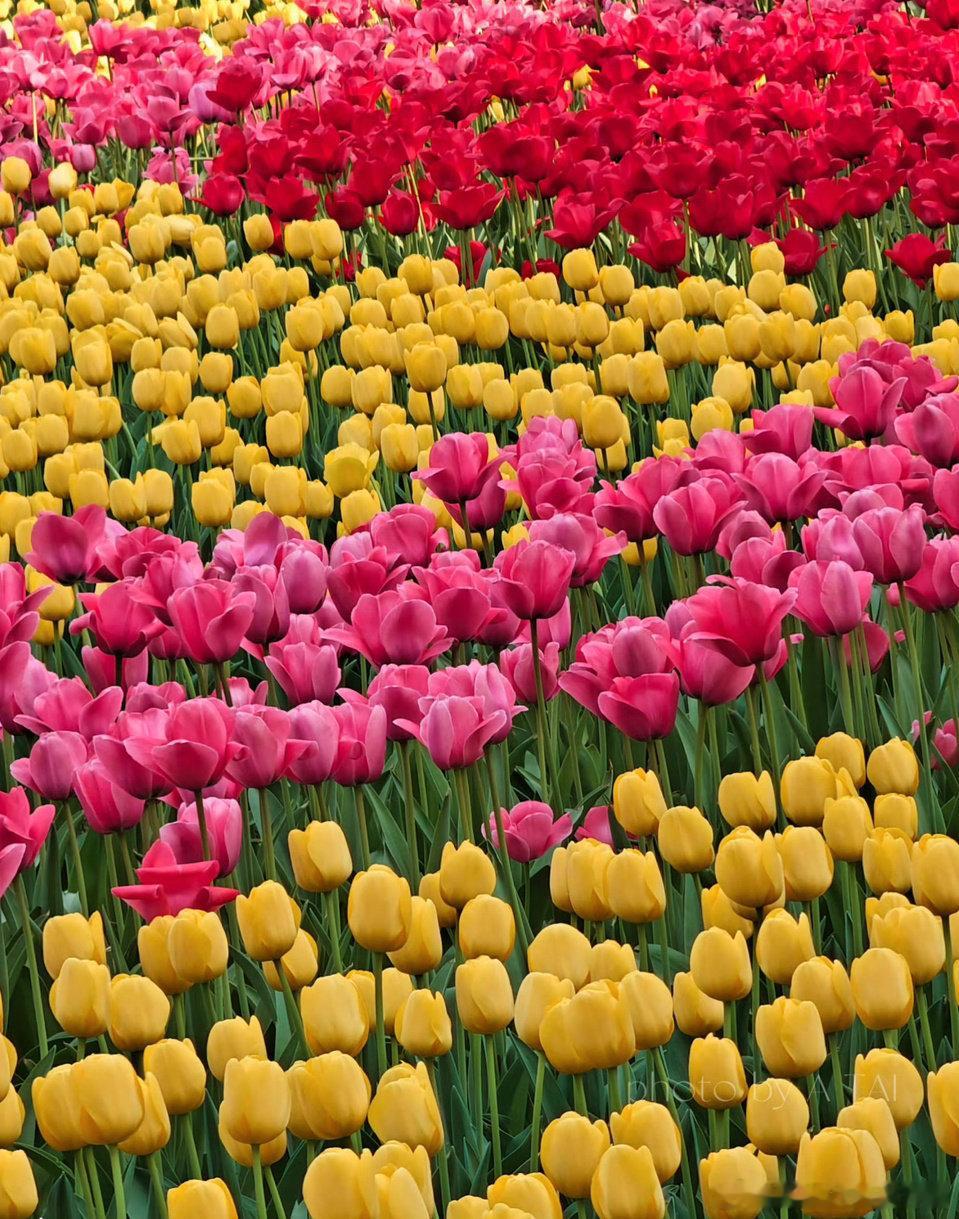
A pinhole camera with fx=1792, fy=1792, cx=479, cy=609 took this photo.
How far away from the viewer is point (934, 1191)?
0.88 metres

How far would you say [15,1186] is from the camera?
5.08 feet

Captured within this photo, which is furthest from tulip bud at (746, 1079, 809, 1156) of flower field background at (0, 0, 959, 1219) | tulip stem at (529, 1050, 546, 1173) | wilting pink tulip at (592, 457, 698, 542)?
wilting pink tulip at (592, 457, 698, 542)

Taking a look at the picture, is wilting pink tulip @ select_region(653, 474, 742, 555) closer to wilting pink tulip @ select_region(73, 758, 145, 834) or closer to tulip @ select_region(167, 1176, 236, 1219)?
wilting pink tulip @ select_region(73, 758, 145, 834)

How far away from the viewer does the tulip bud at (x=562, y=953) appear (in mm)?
1728

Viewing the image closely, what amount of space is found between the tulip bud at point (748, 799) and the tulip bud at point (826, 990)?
393 mm

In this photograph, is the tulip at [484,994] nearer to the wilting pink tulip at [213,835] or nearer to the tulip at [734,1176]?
the tulip at [734,1176]

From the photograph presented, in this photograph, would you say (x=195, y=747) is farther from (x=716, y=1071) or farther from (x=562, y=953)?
(x=716, y=1071)

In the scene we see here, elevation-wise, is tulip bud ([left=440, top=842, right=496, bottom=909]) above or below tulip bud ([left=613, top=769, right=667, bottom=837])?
above

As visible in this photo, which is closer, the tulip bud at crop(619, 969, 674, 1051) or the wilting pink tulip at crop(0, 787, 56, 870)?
the tulip bud at crop(619, 969, 674, 1051)

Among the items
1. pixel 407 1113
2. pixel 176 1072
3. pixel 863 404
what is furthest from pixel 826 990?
pixel 863 404

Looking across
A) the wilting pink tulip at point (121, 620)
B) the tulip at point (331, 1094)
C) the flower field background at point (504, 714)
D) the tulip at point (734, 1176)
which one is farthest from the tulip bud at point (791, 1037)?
the wilting pink tulip at point (121, 620)

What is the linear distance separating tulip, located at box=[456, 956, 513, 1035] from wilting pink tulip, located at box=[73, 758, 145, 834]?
26.7 inches

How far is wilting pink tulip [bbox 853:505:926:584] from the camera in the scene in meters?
2.44

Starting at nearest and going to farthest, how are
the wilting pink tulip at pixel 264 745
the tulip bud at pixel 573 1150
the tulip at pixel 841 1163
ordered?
the tulip at pixel 841 1163 → the tulip bud at pixel 573 1150 → the wilting pink tulip at pixel 264 745
